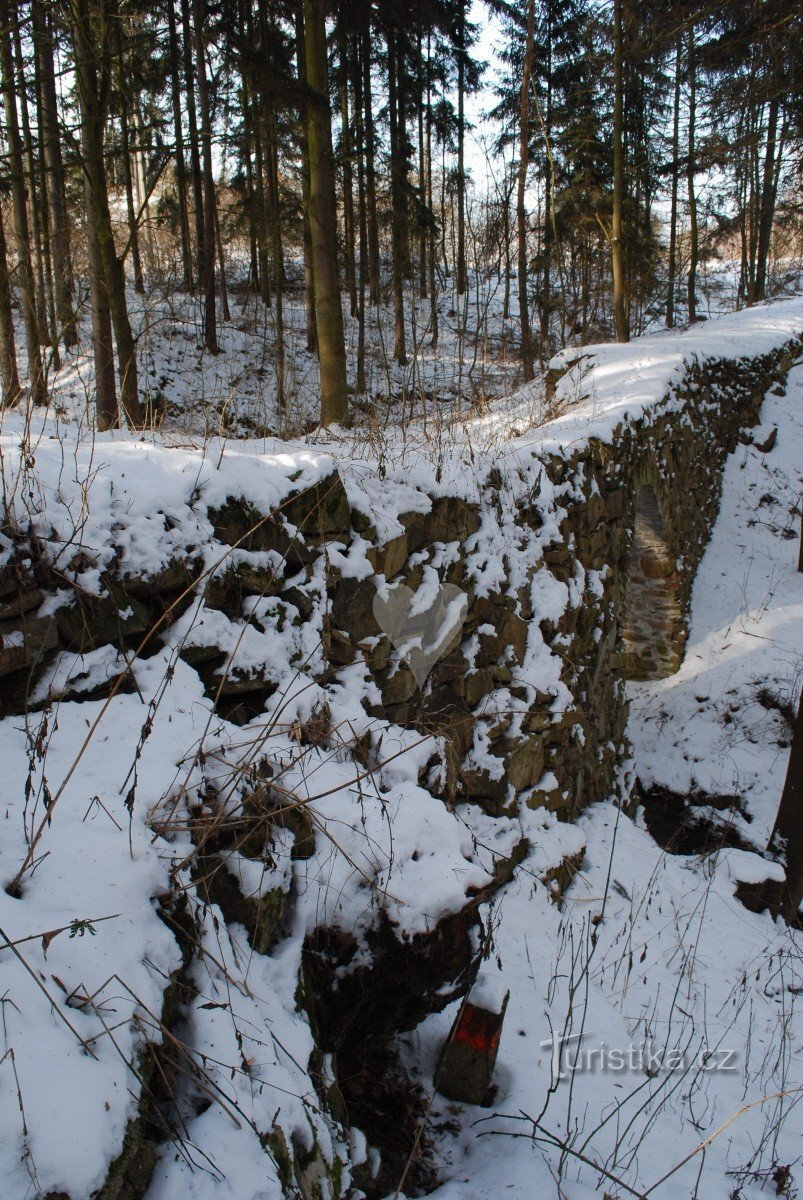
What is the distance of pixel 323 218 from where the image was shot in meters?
6.76

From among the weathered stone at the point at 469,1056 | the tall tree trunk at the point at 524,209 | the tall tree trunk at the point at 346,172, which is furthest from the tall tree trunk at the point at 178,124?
the weathered stone at the point at 469,1056

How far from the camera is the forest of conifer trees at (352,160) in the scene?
558cm

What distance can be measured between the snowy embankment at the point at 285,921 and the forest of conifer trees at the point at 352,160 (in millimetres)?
812

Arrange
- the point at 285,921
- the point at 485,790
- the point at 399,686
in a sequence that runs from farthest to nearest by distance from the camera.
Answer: the point at 485,790 < the point at 399,686 < the point at 285,921

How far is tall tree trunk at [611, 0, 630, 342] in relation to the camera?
11258 millimetres

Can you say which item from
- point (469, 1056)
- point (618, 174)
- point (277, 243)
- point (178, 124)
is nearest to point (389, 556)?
point (469, 1056)

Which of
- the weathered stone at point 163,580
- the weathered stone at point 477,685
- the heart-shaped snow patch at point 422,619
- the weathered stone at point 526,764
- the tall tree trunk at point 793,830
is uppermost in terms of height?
the weathered stone at point 163,580

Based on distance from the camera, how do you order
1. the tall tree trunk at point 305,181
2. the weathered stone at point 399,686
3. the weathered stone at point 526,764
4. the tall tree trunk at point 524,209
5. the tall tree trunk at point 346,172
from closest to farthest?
the weathered stone at point 399,686 < the weathered stone at point 526,764 < the tall tree trunk at point 305,181 < the tall tree trunk at point 346,172 < the tall tree trunk at point 524,209

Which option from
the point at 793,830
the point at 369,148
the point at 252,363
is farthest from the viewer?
the point at 252,363

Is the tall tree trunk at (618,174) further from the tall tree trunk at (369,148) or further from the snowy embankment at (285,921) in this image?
the snowy embankment at (285,921)

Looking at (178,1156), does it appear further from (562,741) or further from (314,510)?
(562,741)

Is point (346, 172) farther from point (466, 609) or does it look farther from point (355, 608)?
point (355, 608)

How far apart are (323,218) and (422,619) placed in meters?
5.15

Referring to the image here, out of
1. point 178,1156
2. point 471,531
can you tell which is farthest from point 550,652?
point 178,1156
